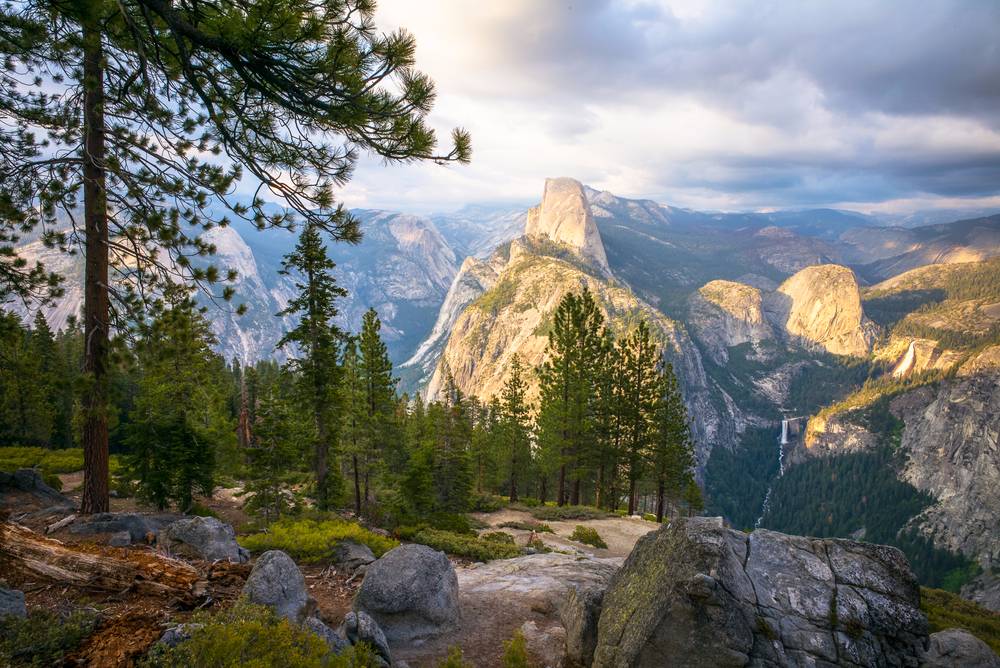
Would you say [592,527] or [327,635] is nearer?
[327,635]

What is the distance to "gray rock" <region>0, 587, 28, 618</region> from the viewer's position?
602 centimetres

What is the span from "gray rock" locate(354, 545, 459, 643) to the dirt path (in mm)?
11603

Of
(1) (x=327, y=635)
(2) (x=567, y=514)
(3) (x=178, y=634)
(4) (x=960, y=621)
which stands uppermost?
(3) (x=178, y=634)

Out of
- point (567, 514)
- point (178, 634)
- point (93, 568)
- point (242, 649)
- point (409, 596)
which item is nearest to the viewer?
point (242, 649)

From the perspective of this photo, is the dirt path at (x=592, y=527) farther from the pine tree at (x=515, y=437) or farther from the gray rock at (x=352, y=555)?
the gray rock at (x=352, y=555)

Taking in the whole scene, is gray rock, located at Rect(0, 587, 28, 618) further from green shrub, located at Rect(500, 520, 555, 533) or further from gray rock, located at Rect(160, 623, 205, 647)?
green shrub, located at Rect(500, 520, 555, 533)

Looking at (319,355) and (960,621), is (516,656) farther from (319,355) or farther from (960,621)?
(960,621)

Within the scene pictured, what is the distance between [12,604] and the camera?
6.18 m

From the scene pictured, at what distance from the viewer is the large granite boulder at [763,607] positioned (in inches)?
269

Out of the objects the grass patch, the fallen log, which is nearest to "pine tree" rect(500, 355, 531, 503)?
the grass patch

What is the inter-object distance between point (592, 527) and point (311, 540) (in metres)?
20.1

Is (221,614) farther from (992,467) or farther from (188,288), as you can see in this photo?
(992,467)

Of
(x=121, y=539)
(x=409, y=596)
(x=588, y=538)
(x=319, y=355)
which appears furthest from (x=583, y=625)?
(x=319, y=355)

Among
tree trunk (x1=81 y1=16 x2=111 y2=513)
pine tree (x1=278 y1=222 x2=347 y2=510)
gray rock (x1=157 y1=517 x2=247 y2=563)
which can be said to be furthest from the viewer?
pine tree (x1=278 y1=222 x2=347 y2=510)
